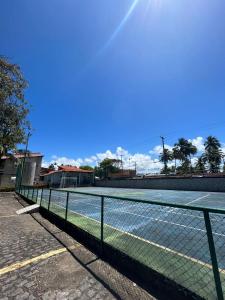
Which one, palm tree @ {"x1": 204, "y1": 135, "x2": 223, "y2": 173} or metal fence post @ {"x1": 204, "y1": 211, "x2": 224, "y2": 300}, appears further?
palm tree @ {"x1": 204, "y1": 135, "x2": 223, "y2": 173}

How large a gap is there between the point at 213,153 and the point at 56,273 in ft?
217

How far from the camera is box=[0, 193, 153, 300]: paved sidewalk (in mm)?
2957

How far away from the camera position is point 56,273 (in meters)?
3.59

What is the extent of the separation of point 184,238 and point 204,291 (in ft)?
12.9

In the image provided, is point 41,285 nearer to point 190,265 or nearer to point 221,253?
point 190,265

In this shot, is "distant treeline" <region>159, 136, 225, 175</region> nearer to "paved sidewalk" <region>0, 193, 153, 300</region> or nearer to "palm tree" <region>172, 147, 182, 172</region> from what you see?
"palm tree" <region>172, 147, 182, 172</region>

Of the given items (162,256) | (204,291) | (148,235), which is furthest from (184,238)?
(204,291)

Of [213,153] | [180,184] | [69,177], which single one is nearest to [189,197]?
[180,184]

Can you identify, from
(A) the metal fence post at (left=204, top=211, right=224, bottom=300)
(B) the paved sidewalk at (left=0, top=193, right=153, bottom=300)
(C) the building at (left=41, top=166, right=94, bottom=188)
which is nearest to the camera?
(A) the metal fence post at (left=204, top=211, right=224, bottom=300)

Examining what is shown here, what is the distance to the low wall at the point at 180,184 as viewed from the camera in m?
24.7

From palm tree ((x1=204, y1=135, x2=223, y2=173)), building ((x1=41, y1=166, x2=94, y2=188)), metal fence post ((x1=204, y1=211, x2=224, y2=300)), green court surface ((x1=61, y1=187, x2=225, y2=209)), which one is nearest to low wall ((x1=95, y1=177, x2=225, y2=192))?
green court surface ((x1=61, y1=187, x2=225, y2=209))

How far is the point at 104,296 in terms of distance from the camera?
2.87m

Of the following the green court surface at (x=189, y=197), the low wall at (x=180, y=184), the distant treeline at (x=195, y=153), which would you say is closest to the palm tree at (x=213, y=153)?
the distant treeline at (x=195, y=153)

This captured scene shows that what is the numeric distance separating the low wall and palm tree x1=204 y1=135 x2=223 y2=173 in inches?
1342
